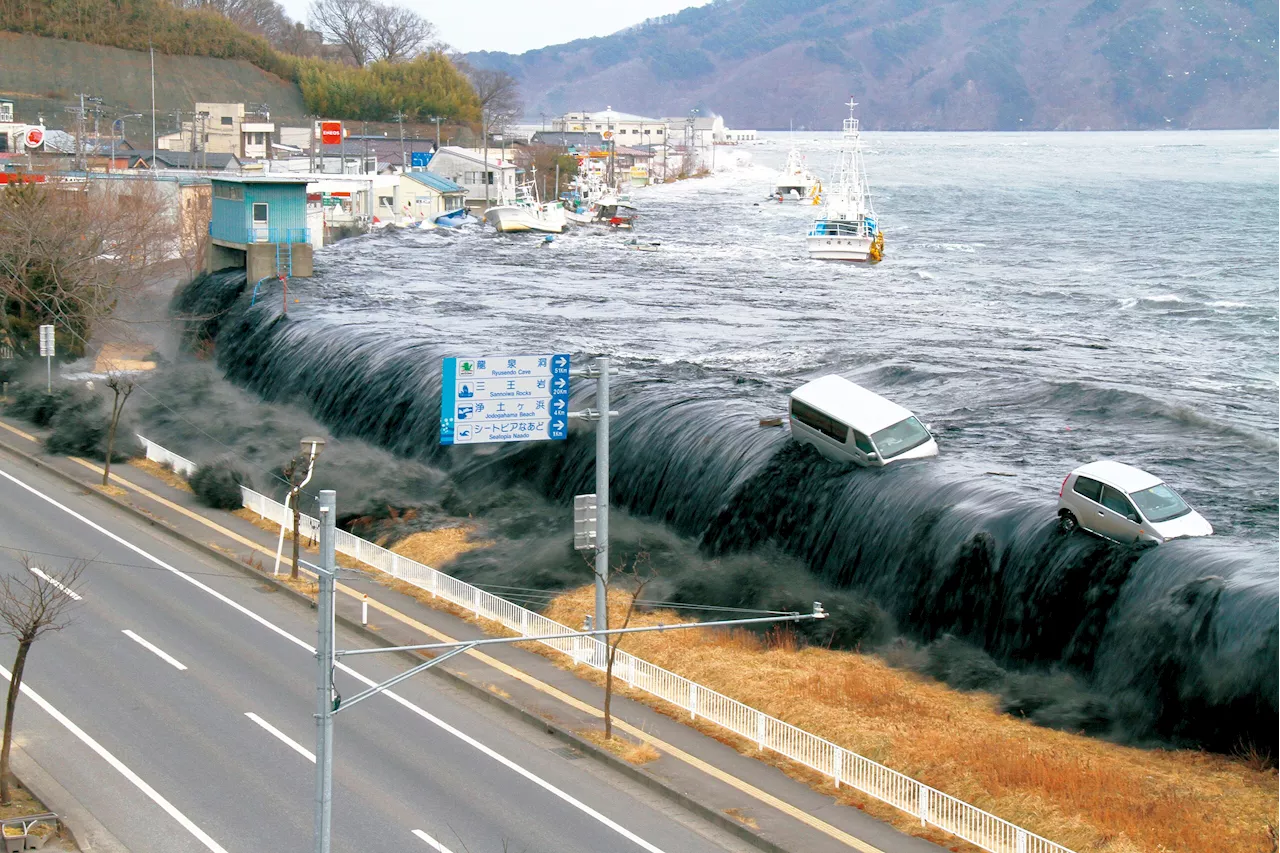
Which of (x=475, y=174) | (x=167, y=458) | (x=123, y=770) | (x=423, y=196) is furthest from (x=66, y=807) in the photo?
(x=475, y=174)

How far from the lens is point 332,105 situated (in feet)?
548

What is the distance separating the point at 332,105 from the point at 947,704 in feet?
508

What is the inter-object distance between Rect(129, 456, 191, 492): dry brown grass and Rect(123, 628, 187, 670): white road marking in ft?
39.7

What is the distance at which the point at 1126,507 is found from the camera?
86.9ft

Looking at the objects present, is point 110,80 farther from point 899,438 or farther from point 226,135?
point 899,438

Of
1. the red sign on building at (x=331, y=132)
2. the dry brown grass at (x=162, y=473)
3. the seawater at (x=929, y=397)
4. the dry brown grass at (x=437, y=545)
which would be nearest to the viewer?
the seawater at (x=929, y=397)

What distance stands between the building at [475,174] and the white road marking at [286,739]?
4138 inches

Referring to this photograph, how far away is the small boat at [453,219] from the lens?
110 metres

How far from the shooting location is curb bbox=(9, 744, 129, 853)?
61.2 feet

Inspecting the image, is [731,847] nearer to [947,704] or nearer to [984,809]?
[984,809]

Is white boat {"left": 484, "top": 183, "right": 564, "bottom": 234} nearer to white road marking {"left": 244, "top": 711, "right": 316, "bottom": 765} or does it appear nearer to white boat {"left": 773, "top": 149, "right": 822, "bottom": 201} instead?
white boat {"left": 773, "top": 149, "right": 822, "bottom": 201}

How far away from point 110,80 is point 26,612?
133 metres

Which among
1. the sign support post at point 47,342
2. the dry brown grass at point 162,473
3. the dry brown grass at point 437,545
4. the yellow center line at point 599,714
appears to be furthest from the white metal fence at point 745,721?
the sign support post at point 47,342

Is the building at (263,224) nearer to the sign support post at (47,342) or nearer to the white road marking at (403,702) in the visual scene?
the sign support post at (47,342)
